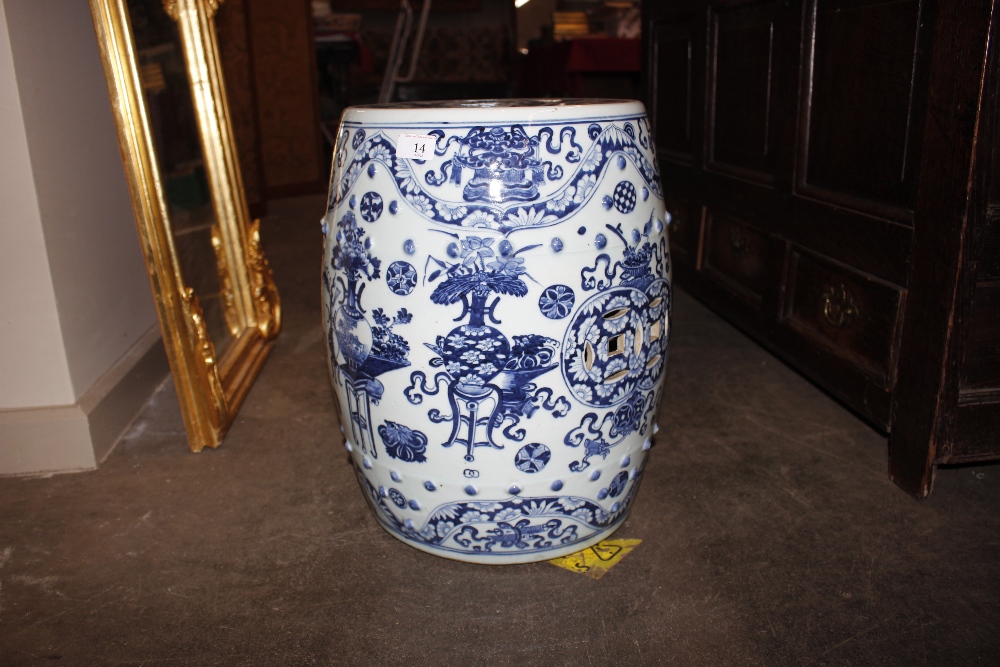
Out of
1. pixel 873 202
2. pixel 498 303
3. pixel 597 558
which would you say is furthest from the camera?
pixel 873 202

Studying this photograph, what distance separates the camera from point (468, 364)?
39.6 inches

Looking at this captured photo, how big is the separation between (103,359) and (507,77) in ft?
22.8

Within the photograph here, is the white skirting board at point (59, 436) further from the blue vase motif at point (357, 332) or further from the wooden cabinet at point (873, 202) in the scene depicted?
the wooden cabinet at point (873, 202)

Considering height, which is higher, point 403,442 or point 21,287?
point 21,287

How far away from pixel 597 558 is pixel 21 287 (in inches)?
45.0

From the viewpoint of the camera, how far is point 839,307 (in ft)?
5.01

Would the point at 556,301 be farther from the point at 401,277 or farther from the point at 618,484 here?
the point at 618,484

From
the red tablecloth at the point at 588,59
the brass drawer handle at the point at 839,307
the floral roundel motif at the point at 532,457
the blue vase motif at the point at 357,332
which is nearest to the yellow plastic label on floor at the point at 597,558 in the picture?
the floral roundel motif at the point at 532,457

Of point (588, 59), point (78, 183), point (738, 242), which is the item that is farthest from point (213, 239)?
point (588, 59)

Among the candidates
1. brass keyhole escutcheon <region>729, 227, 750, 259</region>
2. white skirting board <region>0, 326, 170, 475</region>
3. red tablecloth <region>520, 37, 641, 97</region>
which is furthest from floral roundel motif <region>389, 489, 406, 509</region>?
red tablecloth <region>520, 37, 641, 97</region>

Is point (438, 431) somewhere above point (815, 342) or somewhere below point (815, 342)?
above

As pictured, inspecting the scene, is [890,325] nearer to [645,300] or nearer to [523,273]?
[645,300]

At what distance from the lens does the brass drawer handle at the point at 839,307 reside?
58.6 inches

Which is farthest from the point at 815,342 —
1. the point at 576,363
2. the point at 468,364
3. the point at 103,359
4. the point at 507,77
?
the point at 507,77
